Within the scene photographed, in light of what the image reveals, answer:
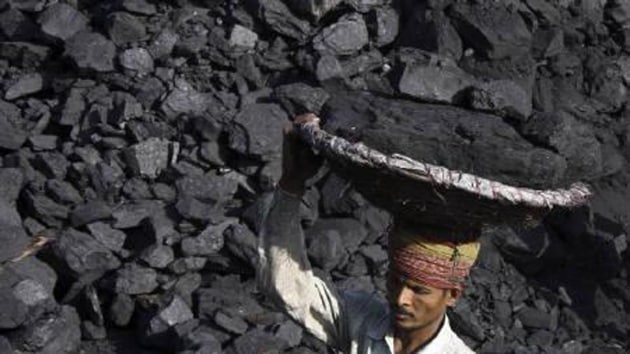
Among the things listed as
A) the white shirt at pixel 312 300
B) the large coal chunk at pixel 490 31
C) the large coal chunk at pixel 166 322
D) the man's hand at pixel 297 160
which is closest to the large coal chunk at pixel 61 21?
the large coal chunk at pixel 166 322

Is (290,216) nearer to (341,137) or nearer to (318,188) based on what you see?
(341,137)

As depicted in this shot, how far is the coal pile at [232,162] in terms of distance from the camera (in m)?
7.53

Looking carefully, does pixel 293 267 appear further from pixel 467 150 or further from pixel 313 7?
pixel 313 7

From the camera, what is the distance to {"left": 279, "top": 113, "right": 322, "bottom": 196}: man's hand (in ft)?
10.2

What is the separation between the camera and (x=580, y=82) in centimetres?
962

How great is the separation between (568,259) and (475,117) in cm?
574

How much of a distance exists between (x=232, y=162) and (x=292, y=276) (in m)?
5.00

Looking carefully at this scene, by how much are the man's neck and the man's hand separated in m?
0.55

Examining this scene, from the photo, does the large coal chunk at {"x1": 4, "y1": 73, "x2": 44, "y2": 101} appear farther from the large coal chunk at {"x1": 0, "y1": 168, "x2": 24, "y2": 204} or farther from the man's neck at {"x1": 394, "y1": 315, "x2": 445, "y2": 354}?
the man's neck at {"x1": 394, "y1": 315, "x2": 445, "y2": 354}

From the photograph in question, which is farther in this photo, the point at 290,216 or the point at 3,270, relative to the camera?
the point at 3,270

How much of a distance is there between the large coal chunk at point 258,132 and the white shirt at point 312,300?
4.62 metres

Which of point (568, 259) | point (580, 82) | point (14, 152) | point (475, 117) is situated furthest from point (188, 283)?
point (475, 117)

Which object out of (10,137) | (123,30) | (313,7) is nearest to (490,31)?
(313,7)

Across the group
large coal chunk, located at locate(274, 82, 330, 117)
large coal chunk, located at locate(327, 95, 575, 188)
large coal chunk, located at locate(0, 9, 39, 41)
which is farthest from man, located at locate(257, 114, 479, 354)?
large coal chunk, located at locate(0, 9, 39, 41)
